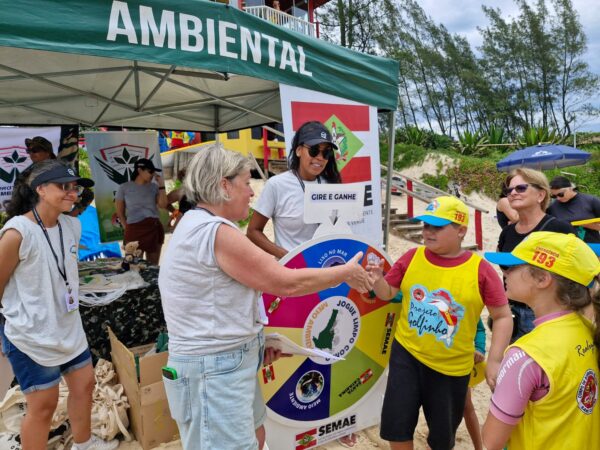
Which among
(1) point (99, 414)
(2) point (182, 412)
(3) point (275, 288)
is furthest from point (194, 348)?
(1) point (99, 414)

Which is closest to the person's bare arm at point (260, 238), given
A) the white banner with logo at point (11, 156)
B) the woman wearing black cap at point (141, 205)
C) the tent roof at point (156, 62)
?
the tent roof at point (156, 62)

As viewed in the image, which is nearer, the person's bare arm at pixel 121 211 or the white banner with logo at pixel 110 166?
the person's bare arm at pixel 121 211

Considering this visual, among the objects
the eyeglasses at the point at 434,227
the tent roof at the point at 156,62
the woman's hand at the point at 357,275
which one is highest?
the tent roof at the point at 156,62

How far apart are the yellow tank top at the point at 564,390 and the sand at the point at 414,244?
1.59 m

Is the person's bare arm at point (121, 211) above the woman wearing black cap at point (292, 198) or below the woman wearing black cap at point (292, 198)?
below

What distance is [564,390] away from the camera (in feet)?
4.36

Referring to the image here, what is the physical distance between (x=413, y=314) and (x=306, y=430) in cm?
93

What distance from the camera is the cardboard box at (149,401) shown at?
8.57 feet

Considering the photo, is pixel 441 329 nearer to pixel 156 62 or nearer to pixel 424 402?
pixel 424 402

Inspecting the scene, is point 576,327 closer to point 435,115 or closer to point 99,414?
point 99,414

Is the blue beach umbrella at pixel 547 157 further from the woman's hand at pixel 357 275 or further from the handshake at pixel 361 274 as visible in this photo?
the woman's hand at pixel 357 275

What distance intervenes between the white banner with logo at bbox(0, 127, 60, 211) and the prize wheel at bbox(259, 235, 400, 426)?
4.12 meters

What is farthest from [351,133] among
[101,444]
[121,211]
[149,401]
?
[121,211]

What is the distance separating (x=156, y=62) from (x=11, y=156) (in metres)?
3.49
